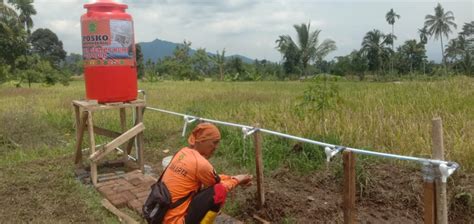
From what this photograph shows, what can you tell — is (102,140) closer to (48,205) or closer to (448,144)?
(48,205)

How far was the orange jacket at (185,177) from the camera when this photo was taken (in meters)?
2.56

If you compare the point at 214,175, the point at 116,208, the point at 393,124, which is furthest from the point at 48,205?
the point at 393,124

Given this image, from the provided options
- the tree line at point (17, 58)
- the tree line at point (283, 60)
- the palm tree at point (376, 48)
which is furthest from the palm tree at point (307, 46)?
the tree line at point (17, 58)

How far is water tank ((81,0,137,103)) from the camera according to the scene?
173 inches

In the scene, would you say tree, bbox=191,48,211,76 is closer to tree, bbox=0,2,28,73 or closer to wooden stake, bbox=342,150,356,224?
tree, bbox=0,2,28,73

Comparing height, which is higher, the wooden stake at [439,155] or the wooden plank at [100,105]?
the wooden plank at [100,105]

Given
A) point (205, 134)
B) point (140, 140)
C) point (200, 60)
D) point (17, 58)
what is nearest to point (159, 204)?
A: point (205, 134)

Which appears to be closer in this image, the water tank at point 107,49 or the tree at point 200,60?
the water tank at point 107,49

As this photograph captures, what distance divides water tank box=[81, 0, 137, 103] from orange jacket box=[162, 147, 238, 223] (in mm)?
2231

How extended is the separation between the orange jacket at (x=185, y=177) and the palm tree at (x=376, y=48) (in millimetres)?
45194

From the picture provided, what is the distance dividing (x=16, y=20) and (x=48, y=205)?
22.1 m

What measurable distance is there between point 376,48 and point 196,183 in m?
47.4

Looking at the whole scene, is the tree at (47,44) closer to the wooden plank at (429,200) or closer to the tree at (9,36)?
the tree at (9,36)

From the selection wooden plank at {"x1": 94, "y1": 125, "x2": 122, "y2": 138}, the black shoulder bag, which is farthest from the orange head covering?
wooden plank at {"x1": 94, "y1": 125, "x2": 122, "y2": 138}
